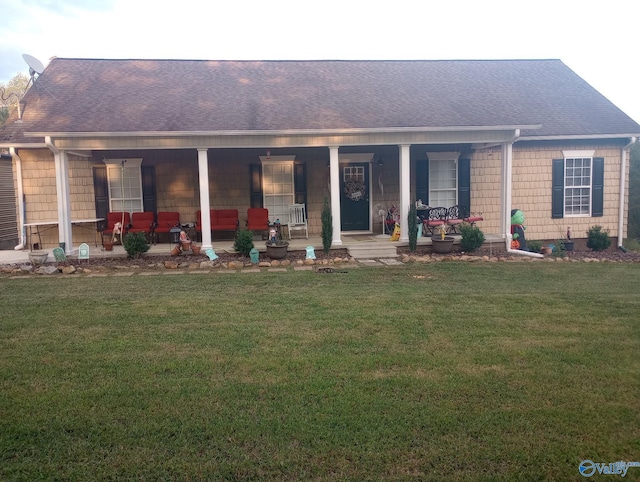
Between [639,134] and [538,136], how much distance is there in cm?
271

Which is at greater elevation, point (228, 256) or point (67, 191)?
point (67, 191)

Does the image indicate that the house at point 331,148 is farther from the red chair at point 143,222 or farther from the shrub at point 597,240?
the shrub at point 597,240

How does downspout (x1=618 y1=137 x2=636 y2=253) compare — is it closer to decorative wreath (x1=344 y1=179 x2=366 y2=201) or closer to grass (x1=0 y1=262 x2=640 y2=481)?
decorative wreath (x1=344 y1=179 x2=366 y2=201)

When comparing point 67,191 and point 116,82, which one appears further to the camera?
point 116,82

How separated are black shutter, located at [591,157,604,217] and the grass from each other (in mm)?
7031

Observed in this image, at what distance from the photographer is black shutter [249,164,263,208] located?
1301cm

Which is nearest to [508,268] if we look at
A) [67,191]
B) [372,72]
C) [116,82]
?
[372,72]

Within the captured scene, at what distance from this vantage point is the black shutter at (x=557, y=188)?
13.0 m

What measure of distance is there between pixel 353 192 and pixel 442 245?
3342 mm

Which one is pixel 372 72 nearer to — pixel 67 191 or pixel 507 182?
pixel 507 182

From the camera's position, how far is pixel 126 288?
25.4 feet

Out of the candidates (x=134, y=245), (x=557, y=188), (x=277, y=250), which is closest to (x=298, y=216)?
(x=277, y=250)

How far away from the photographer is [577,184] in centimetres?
1317

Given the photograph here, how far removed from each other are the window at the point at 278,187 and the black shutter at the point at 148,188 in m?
2.82
